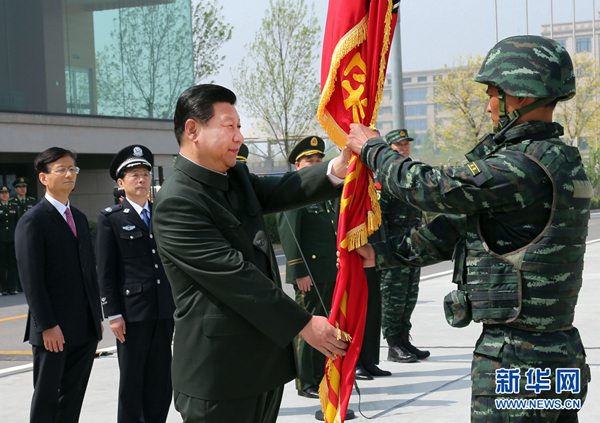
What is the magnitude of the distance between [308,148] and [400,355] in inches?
89.4

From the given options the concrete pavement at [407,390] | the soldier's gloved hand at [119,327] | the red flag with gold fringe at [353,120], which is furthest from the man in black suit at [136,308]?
the red flag with gold fringe at [353,120]

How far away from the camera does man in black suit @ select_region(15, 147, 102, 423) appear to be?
411cm

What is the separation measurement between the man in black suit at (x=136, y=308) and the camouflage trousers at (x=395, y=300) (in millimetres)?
2636

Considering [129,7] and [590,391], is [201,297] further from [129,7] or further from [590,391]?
[129,7]

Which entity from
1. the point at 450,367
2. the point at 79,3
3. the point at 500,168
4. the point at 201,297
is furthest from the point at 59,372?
the point at 79,3

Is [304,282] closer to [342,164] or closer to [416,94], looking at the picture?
[342,164]

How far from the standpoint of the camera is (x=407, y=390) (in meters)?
5.64

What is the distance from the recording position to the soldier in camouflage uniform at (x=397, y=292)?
6.55 m

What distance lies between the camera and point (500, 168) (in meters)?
2.49

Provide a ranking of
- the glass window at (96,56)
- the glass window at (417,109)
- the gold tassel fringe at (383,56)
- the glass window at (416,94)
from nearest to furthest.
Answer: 1. the gold tassel fringe at (383,56)
2. the glass window at (96,56)
3. the glass window at (417,109)
4. the glass window at (416,94)

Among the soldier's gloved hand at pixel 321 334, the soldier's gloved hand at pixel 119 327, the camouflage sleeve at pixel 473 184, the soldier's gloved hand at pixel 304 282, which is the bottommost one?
the soldier's gloved hand at pixel 119 327

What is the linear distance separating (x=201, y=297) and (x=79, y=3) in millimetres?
17229

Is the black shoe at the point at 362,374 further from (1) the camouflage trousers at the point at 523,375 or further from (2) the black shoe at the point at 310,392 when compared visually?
(1) the camouflage trousers at the point at 523,375

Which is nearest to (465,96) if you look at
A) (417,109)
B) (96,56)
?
(96,56)
